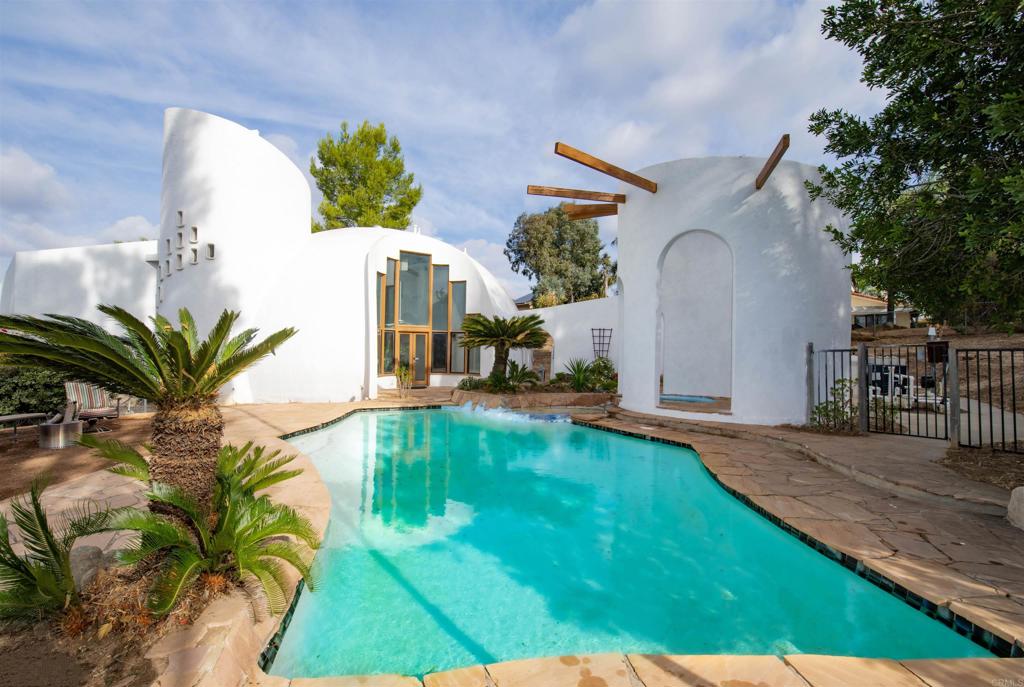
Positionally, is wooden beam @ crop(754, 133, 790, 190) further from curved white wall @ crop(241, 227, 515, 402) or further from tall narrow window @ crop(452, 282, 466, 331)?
curved white wall @ crop(241, 227, 515, 402)

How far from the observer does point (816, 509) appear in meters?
5.14

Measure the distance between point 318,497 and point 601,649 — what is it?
3877 millimetres

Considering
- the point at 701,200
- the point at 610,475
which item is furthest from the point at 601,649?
the point at 701,200

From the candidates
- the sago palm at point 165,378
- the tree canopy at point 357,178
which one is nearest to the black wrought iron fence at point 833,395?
the sago palm at point 165,378

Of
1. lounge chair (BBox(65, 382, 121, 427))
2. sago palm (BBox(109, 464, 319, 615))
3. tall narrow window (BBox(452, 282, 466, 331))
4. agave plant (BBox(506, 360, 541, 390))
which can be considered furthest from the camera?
tall narrow window (BBox(452, 282, 466, 331))

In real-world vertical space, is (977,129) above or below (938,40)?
below

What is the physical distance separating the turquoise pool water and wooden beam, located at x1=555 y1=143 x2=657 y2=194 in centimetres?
604

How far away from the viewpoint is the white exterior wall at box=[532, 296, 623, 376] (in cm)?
1666

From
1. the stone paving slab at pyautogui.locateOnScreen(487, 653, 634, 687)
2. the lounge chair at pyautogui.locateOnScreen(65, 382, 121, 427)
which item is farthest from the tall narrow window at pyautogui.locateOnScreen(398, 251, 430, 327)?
the stone paving slab at pyautogui.locateOnScreen(487, 653, 634, 687)

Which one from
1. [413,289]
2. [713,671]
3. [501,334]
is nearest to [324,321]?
[413,289]

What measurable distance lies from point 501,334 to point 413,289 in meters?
5.64

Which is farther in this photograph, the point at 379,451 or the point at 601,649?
the point at 379,451

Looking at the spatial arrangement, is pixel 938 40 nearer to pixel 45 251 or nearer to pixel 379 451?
pixel 379 451

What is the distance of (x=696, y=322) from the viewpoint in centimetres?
1485
